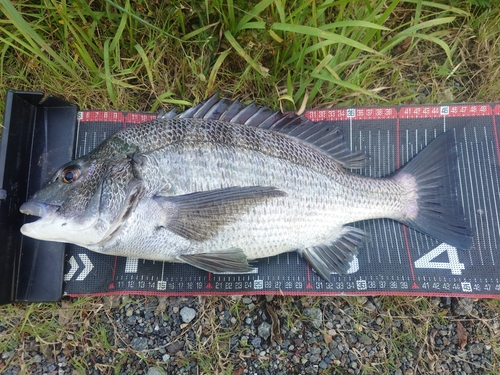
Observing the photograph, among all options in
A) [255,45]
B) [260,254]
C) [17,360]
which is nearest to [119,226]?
[260,254]

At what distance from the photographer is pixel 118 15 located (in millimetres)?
2719

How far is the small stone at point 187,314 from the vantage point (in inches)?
102

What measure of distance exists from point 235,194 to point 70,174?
0.99m

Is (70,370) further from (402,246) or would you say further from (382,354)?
(402,246)

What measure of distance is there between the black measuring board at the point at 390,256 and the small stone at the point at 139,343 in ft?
1.13

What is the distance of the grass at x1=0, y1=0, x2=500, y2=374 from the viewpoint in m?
2.54

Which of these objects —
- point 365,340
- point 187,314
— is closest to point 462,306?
point 365,340

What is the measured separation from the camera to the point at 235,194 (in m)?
2.12

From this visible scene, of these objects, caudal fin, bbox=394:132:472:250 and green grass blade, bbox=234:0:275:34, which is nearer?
green grass blade, bbox=234:0:275:34

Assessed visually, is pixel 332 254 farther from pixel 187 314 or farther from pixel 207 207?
pixel 187 314

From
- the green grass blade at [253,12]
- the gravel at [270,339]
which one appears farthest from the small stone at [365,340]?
the green grass blade at [253,12]

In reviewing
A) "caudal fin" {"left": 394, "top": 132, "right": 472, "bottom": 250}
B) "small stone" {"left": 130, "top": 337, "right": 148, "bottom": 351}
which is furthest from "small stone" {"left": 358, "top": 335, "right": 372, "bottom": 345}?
"small stone" {"left": 130, "top": 337, "right": 148, "bottom": 351}

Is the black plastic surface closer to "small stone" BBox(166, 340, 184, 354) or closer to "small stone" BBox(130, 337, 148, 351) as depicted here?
"small stone" BBox(130, 337, 148, 351)

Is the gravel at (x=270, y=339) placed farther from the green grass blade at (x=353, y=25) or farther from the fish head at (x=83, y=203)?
the green grass blade at (x=353, y=25)
